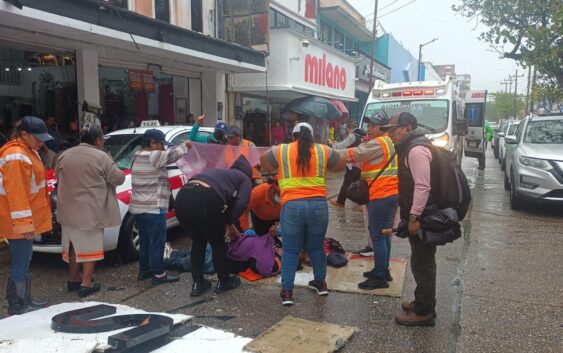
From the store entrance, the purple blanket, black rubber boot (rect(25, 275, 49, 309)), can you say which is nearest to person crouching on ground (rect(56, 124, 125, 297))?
black rubber boot (rect(25, 275, 49, 309))

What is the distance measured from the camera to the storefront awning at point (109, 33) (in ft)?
21.9

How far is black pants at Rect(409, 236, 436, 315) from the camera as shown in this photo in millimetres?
3885

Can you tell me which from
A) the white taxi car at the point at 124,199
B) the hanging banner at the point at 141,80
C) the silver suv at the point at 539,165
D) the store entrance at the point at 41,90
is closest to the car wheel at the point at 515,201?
the silver suv at the point at 539,165

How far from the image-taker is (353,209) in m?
9.24

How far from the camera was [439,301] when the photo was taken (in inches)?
176

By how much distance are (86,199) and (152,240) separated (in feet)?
2.62

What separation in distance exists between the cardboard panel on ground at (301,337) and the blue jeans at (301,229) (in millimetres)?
500

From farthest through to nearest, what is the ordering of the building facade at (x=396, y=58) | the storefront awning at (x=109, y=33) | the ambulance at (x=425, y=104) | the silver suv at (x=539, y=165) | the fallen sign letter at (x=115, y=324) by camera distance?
the building facade at (x=396, y=58) → the ambulance at (x=425, y=104) → the silver suv at (x=539, y=165) → the storefront awning at (x=109, y=33) → the fallen sign letter at (x=115, y=324)

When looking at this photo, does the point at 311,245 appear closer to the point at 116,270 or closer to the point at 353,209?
the point at 116,270

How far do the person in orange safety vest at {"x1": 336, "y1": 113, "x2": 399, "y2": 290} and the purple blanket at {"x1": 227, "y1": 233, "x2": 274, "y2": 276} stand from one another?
100 cm

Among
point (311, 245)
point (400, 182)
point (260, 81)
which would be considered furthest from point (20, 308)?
point (260, 81)

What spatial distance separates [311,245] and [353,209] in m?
5.02

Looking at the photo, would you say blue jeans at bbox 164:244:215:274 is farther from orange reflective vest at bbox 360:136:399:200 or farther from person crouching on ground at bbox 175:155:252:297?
→ orange reflective vest at bbox 360:136:399:200

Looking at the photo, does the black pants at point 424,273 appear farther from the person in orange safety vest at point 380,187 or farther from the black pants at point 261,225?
the black pants at point 261,225
